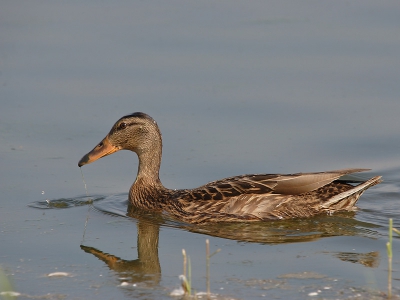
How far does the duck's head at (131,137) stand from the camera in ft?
38.4

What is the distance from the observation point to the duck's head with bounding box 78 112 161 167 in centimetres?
Result: 1171

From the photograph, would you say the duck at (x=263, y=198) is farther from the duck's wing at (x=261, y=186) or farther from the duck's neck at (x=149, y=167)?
the duck's neck at (x=149, y=167)

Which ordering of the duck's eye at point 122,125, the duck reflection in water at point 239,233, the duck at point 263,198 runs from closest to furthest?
the duck reflection in water at point 239,233 < the duck at point 263,198 < the duck's eye at point 122,125

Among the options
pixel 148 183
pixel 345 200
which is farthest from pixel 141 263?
pixel 345 200

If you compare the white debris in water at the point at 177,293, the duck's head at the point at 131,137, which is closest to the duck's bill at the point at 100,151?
the duck's head at the point at 131,137

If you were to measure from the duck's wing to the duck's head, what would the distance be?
3.68 feet

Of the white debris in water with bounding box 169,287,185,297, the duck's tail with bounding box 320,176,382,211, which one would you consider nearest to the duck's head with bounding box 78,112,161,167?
the duck's tail with bounding box 320,176,382,211

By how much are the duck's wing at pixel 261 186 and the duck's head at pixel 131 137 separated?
1.12m

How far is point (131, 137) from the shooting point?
11820 millimetres

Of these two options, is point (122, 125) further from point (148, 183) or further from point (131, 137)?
point (148, 183)

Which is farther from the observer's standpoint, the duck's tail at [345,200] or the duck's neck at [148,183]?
the duck's neck at [148,183]

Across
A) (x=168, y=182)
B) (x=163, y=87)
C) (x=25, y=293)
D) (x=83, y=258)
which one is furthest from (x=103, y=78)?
(x=25, y=293)

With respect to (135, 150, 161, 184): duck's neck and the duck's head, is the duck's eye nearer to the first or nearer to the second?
the duck's head

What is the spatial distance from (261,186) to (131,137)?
6.42 feet
